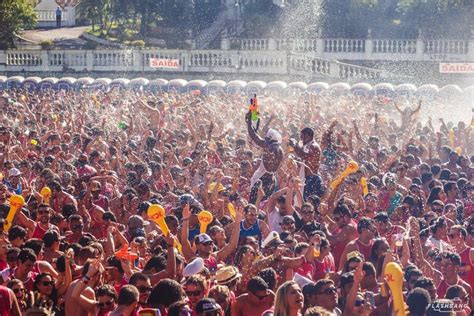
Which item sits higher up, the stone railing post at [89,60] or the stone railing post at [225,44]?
the stone railing post at [225,44]

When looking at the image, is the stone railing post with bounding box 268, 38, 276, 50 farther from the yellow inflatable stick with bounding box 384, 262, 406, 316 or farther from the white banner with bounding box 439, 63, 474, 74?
the yellow inflatable stick with bounding box 384, 262, 406, 316

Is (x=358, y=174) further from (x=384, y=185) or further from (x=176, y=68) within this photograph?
(x=176, y=68)

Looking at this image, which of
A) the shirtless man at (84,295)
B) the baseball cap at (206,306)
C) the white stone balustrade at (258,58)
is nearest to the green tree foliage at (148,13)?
the white stone balustrade at (258,58)

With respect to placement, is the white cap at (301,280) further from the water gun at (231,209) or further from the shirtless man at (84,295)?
the water gun at (231,209)

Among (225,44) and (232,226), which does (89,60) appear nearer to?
(225,44)

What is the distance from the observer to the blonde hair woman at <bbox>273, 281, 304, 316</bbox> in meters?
7.48

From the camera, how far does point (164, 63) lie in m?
42.8

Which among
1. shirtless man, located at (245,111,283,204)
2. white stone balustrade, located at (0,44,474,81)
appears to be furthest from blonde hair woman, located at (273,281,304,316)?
white stone balustrade, located at (0,44,474,81)

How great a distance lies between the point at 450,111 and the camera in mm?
31641

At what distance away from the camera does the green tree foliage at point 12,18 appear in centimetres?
4747

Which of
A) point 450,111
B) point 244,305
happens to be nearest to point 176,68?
point 450,111

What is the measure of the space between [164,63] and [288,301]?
117 ft

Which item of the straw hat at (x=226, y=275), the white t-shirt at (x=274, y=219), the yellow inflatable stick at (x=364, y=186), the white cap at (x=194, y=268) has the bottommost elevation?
the white t-shirt at (x=274, y=219)

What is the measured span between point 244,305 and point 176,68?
116 feet
